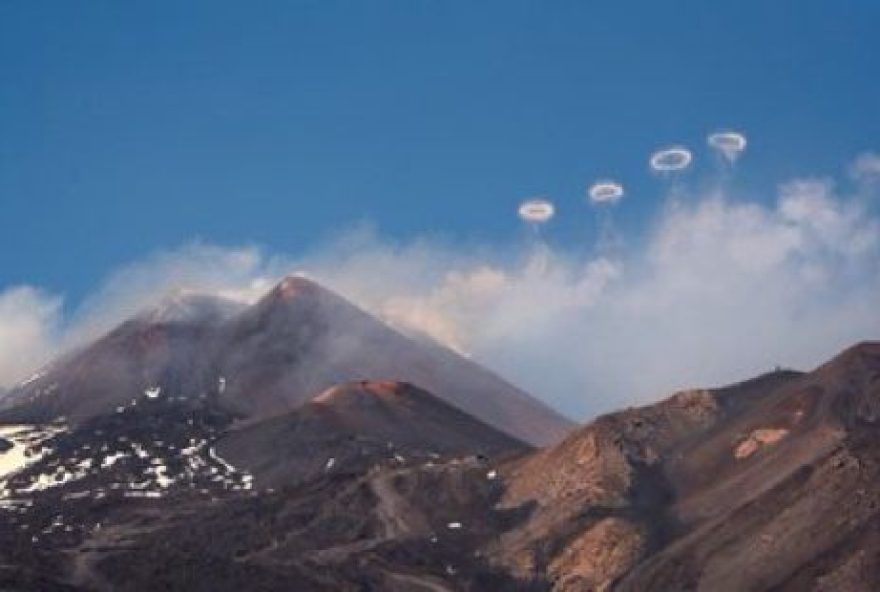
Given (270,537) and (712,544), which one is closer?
(712,544)

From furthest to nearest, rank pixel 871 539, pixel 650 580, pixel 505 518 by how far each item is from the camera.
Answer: pixel 505 518
pixel 650 580
pixel 871 539

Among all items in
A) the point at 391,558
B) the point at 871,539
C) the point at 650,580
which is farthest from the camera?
the point at 391,558

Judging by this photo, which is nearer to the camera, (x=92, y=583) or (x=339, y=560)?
(x=92, y=583)

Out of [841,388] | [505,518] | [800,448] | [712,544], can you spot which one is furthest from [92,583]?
[841,388]

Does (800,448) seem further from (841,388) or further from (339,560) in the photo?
(339,560)

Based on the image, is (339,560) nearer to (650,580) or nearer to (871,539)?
(650,580)

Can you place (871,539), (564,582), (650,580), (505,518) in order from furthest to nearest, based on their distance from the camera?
1. (505,518)
2. (564,582)
3. (650,580)
4. (871,539)

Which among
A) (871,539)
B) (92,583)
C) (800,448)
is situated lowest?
(871,539)

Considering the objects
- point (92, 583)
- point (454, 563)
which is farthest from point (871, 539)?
point (92, 583)

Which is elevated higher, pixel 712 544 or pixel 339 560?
pixel 339 560
